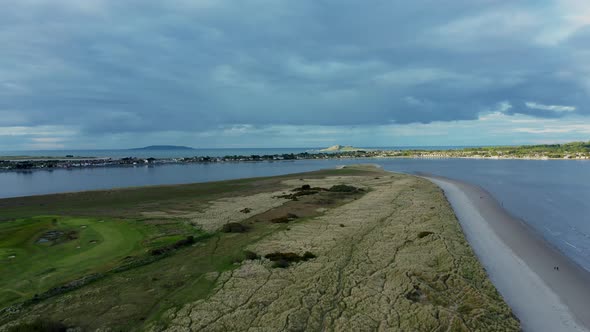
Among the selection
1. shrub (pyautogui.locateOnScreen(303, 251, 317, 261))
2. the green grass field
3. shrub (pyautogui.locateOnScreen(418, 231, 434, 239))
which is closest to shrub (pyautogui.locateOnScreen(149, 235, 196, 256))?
the green grass field

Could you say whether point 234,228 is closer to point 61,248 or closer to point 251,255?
point 251,255

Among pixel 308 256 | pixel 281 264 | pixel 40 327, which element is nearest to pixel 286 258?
pixel 281 264

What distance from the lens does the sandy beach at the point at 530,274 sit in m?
14.7

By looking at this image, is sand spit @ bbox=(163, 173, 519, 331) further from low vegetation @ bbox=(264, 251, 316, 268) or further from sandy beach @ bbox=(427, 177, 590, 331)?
sandy beach @ bbox=(427, 177, 590, 331)

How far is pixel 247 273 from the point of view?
18234mm

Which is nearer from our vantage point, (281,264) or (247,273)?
(247,273)

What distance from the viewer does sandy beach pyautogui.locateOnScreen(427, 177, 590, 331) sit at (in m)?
14.7

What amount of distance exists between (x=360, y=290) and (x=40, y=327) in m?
13.7

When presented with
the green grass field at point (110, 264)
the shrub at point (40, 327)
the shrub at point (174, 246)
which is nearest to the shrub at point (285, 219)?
the green grass field at point (110, 264)

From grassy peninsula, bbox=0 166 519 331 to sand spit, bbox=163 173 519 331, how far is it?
2.7 inches

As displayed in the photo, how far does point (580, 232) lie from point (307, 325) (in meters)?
30.6

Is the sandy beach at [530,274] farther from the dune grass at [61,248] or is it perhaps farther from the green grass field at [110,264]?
the dune grass at [61,248]

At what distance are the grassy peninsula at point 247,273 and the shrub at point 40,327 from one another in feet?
0.46

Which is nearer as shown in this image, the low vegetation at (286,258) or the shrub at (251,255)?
the low vegetation at (286,258)
